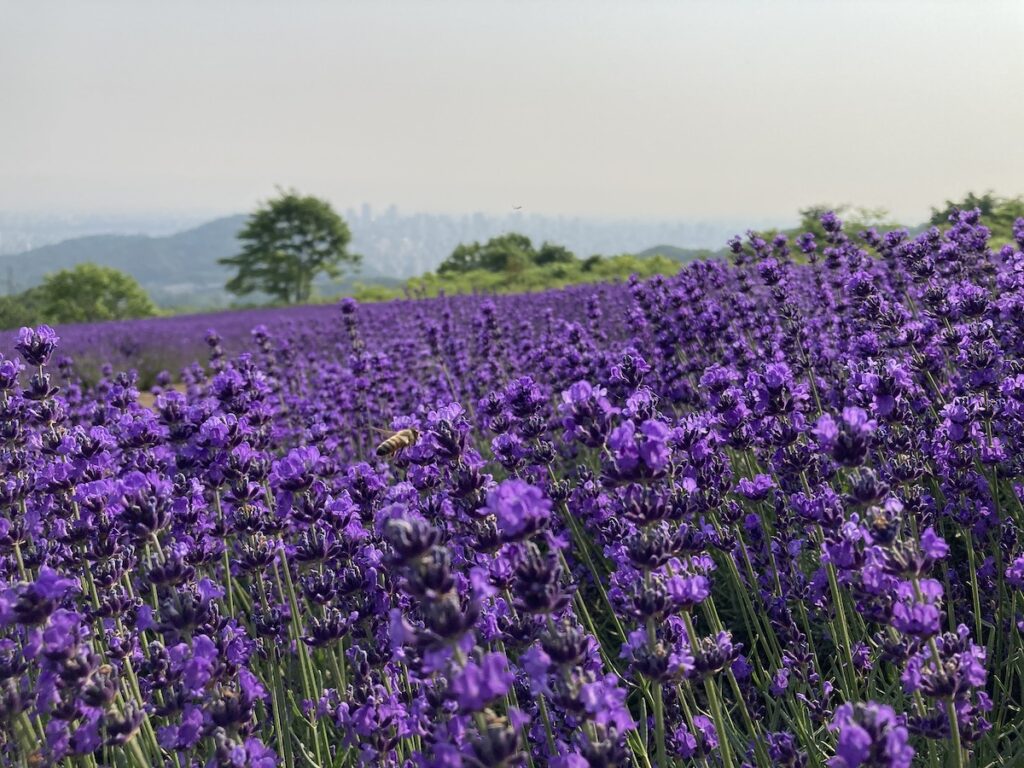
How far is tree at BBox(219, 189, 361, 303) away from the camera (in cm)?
5669

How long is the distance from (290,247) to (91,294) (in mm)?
14393

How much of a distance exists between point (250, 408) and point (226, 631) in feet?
6.16

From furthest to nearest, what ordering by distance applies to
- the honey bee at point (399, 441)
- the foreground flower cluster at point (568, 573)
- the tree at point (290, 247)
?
the tree at point (290, 247) → the honey bee at point (399, 441) → the foreground flower cluster at point (568, 573)

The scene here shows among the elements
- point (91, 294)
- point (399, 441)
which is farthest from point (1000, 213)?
point (91, 294)

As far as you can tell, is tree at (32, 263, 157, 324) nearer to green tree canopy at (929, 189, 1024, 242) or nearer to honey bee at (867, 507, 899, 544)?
green tree canopy at (929, 189, 1024, 242)

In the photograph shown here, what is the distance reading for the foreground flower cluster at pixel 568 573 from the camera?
1.74m

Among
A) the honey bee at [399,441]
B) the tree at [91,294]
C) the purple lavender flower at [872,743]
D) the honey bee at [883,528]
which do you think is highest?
the tree at [91,294]

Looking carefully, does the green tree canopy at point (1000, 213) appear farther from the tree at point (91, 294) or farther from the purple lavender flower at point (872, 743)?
the tree at point (91, 294)

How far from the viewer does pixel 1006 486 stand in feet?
12.2

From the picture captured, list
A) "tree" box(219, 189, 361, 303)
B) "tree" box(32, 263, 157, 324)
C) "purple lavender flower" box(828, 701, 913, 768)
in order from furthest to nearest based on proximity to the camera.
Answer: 1. "tree" box(219, 189, 361, 303)
2. "tree" box(32, 263, 157, 324)
3. "purple lavender flower" box(828, 701, 913, 768)

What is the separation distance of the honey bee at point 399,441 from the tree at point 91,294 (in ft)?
144

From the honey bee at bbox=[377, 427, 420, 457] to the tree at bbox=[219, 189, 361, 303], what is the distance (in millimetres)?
54165

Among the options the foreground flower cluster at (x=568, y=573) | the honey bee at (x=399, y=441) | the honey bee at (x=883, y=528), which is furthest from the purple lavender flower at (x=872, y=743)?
the honey bee at (x=399, y=441)

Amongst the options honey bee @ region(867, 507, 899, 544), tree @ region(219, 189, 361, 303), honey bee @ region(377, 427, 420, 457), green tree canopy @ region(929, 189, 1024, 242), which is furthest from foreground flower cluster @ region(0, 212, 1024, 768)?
tree @ region(219, 189, 361, 303)
